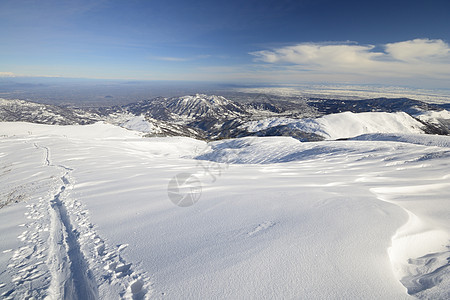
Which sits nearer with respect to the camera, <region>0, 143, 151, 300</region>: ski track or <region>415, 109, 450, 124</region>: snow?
<region>0, 143, 151, 300</region>: ski track

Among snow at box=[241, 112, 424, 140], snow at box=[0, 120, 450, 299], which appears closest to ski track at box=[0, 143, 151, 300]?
snow at box=[0, 120, 450, 299]

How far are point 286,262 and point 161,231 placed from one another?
354cm

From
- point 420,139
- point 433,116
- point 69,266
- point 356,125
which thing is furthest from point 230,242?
point 433,116

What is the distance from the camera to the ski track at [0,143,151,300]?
387cm

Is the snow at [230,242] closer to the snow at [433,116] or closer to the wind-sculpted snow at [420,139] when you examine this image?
the wind-sculpted snow at [420,139]

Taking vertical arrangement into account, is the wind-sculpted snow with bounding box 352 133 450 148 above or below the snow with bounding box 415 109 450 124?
below

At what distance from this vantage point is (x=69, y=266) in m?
4.69

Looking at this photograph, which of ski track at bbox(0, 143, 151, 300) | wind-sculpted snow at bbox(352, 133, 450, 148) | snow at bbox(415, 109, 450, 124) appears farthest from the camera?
snow at bbox(415, 109, 450, 124)

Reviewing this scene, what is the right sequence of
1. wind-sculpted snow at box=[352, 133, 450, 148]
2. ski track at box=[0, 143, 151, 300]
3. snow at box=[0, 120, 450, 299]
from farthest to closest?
wind-sculpted snow at box=[352, 133, 450, 148] < ski track at box=[0, 143, 151, 300] < snow at box=[0, 120, 450, 299]

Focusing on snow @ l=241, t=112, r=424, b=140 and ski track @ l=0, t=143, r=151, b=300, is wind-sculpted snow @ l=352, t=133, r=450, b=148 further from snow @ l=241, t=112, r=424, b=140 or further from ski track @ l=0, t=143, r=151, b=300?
snow @ l=241, t=112, r=424, b=140

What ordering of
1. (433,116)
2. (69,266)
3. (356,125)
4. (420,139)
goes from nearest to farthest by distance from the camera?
(69,266)
(420,139)
(356,125)
(433,116)

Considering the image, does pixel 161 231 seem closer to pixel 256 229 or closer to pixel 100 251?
pixel 100 251

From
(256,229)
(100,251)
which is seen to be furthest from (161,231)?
(256,229)

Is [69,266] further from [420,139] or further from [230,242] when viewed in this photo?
[420,139]
